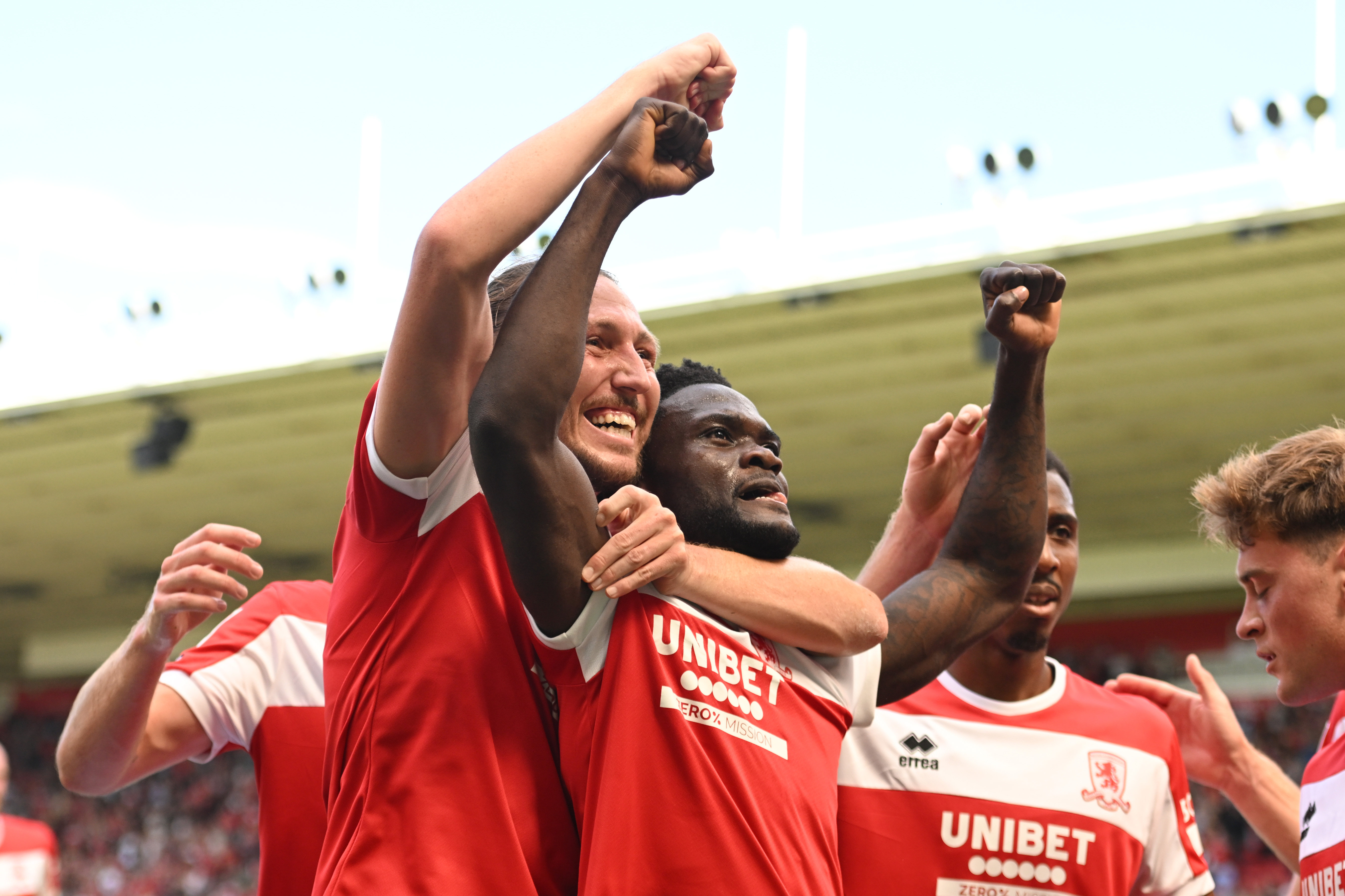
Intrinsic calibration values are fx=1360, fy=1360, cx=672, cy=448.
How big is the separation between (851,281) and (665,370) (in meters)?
11.3

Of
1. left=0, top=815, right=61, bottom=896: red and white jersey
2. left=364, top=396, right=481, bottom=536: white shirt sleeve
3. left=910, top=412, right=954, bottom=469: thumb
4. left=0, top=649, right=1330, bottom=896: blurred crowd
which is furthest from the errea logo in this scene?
left=0, top=649, right=1330, bottom=896: blurred crowd

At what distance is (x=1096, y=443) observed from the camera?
56.1 feet

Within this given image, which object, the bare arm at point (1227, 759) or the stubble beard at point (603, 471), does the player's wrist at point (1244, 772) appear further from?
the stubble beard at point (603, 471)

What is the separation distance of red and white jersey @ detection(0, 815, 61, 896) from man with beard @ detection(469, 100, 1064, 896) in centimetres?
619

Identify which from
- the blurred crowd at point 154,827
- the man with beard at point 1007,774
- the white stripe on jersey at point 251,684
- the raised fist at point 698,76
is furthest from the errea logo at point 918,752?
the blurred crowd at point 154,827

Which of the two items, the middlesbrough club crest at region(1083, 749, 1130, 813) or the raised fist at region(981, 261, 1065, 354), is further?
the middlesbrough club crest at region(1083, 749, 1130, 813)

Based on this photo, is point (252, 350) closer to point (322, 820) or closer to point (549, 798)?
point (322, 820)

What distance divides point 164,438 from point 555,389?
16686mm

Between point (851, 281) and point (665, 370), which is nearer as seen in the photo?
point (665, 370)

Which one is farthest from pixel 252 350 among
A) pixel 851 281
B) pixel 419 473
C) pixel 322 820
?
pixel 419 473

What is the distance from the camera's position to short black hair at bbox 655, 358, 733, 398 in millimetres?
3148

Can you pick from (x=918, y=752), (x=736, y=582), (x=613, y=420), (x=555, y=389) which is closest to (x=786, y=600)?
(x=736, y=582)

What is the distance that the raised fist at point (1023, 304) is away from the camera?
306 centimetres

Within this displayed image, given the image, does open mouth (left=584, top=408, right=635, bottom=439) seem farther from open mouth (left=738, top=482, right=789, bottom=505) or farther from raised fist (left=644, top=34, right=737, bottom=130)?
raised fist (left=644, top=34, right=737, bottom=130)
